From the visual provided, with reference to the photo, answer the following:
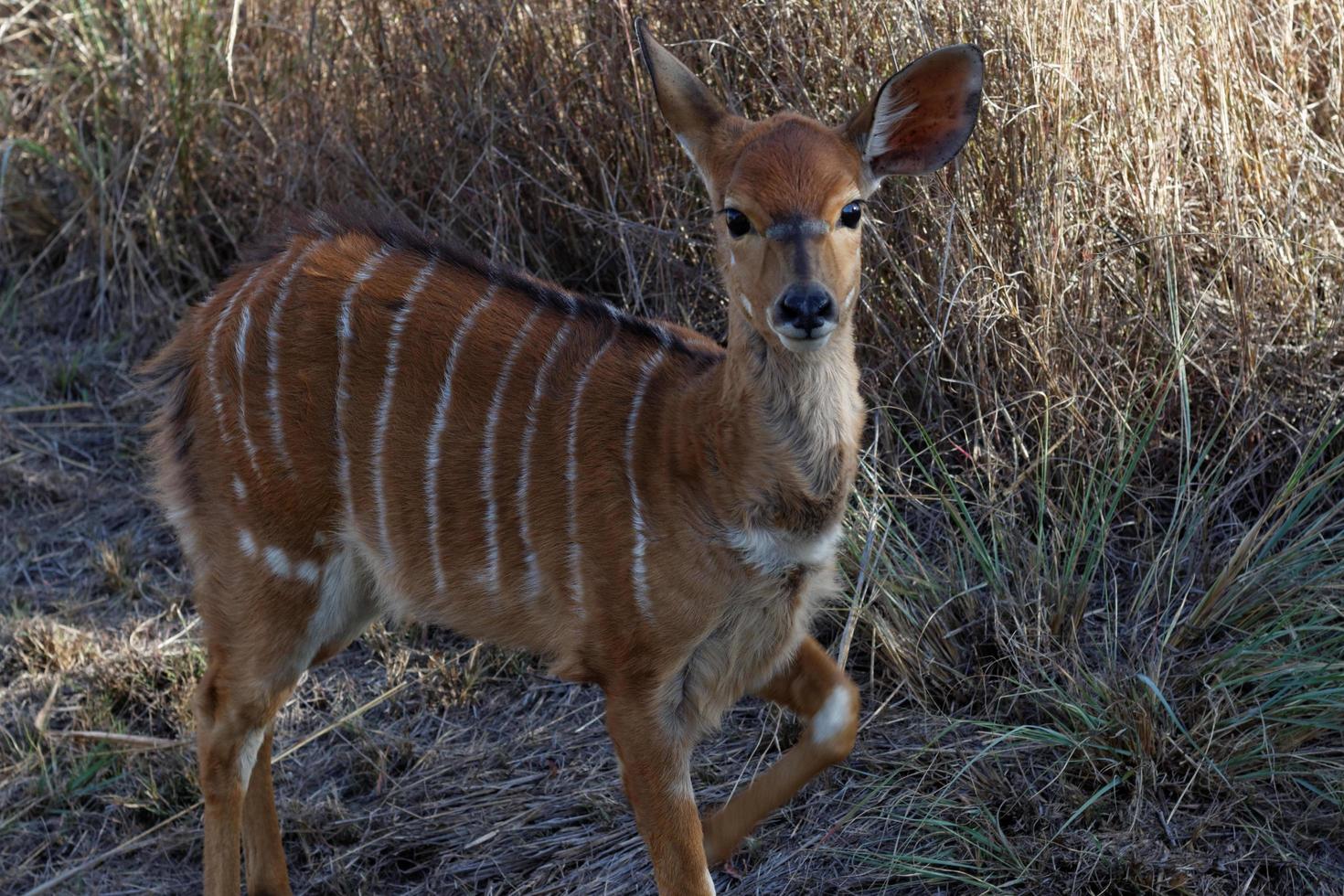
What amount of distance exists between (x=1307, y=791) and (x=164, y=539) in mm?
2997

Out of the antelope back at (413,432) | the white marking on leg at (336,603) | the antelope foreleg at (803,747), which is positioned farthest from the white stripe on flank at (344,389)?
the antelope foreleg at (803,747)

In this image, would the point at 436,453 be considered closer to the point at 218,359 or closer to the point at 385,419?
the point at 385,419

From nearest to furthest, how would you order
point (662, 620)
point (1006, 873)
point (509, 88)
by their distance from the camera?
point (662, 620), point (1006, 873), point (509, 88)

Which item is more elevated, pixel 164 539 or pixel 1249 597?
pixel 1249 597

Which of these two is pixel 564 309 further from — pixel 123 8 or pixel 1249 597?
pixel 123 8

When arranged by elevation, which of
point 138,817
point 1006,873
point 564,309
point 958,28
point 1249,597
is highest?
point 958,28

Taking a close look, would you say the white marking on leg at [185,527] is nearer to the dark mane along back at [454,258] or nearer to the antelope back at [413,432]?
the antelope back at [413,432]

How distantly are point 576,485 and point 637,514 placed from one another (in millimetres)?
164

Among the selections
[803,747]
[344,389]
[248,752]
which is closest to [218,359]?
[344,389]

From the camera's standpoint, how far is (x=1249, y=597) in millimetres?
3055

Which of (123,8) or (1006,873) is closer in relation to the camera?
(1006,873)

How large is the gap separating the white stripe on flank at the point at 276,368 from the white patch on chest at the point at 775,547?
3.08ft

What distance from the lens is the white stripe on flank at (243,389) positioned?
293cm

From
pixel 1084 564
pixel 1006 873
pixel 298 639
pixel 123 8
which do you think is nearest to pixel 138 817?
pixel 298 639
